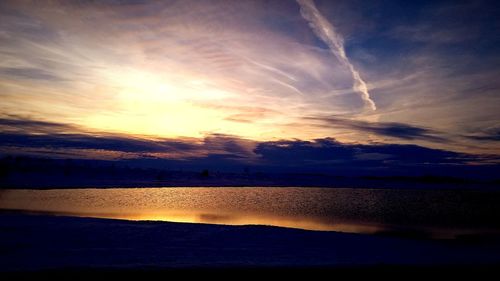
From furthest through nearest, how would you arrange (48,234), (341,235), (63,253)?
→ (341,235) → (48,234) → (63,253)

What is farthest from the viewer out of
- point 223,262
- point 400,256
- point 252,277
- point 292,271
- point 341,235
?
point 341,235

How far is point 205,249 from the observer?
34.4ft

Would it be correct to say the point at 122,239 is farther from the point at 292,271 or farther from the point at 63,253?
the point at 292,271

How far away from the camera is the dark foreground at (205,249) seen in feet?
27.8

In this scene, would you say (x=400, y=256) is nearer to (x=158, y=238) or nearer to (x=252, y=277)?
(x=252, y=277)

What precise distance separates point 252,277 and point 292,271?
41.4 inches

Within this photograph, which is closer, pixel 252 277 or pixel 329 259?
pixel 252 277

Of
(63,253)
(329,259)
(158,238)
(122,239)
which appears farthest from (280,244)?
(63,253)

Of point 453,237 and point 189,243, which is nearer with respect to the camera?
point 189,243

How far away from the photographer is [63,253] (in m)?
9.52

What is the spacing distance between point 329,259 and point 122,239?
263 inches

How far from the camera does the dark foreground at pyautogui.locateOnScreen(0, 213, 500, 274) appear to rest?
27.8ft

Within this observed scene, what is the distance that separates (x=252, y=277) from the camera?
7.64 meters

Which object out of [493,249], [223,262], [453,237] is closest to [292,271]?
[223,262]
